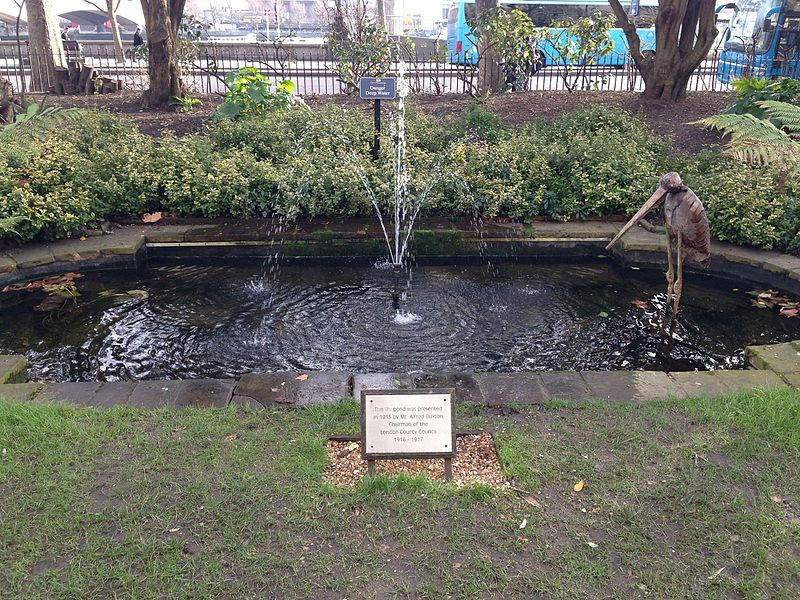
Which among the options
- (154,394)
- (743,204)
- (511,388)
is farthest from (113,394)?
(743,204)

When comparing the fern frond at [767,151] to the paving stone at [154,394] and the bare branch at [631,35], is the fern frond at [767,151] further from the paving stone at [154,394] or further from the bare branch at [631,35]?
the paving stone at [154,394]

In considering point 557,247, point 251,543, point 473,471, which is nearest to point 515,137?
point 557,247

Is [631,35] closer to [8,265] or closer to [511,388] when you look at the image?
[511,388]

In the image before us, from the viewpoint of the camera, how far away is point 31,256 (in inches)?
264

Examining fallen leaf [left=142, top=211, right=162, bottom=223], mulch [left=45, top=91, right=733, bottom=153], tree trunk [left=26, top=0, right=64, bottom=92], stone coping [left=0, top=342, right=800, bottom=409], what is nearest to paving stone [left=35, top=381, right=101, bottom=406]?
stone coping [left=0, top=342, right=800, bottom=409]

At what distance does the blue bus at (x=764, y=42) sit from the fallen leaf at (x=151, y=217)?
11.4m

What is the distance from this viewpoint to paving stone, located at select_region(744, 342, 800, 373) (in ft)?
14.6

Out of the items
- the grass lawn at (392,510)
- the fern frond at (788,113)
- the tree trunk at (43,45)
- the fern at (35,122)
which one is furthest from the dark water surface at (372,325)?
the tree trunk at (43,45)

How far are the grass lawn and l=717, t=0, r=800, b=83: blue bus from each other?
12052 mm

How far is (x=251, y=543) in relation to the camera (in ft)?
9.30

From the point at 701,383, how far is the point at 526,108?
8.44 meters

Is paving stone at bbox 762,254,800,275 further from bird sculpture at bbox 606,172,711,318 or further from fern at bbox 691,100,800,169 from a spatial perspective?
bird sculpture at bbox 606,172,711,318

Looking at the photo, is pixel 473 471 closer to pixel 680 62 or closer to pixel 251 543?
pixel 251 543

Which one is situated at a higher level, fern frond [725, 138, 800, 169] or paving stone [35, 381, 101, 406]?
fern frond [725, 138, 800, 169]
